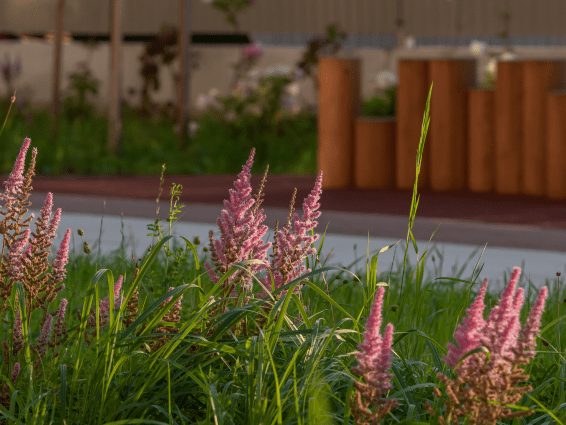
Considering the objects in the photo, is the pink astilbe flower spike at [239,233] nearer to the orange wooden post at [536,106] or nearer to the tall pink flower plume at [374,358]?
the tall pink flower plume at [374,358]

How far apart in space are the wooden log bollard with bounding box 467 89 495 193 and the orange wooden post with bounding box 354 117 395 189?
2.20ft

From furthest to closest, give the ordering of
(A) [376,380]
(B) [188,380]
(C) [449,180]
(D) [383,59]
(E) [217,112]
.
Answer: (D) [383,59] → (E) [217,112] → (C) [449,180] → (B) [188,380] → (A) [376,380]

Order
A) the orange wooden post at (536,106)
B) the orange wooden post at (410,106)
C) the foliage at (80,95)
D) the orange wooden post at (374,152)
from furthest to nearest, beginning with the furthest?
the foliage at (80,95)
the orange wooden post at (374,152)
the orange wooden post at (410,106)
the orange wooden post at (536,106)

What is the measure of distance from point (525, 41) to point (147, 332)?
1100cm

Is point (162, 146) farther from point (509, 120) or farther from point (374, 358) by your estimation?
point (374, 358)

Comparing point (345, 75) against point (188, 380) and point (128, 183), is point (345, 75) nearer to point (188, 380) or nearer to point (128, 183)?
point (128, 183)

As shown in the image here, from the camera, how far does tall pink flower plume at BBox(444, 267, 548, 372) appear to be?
3.85 ft

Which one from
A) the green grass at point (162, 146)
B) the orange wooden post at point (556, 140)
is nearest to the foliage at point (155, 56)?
the green grass at point (162, 146)

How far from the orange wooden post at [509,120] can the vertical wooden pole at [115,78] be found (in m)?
4.06

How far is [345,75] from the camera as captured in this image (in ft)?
22.1

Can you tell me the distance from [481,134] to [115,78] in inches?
159

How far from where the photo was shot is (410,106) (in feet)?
21.5

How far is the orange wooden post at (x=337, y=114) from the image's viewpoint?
22.1ft

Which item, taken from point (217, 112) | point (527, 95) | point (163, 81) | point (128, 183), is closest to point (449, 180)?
point (527, 95)
